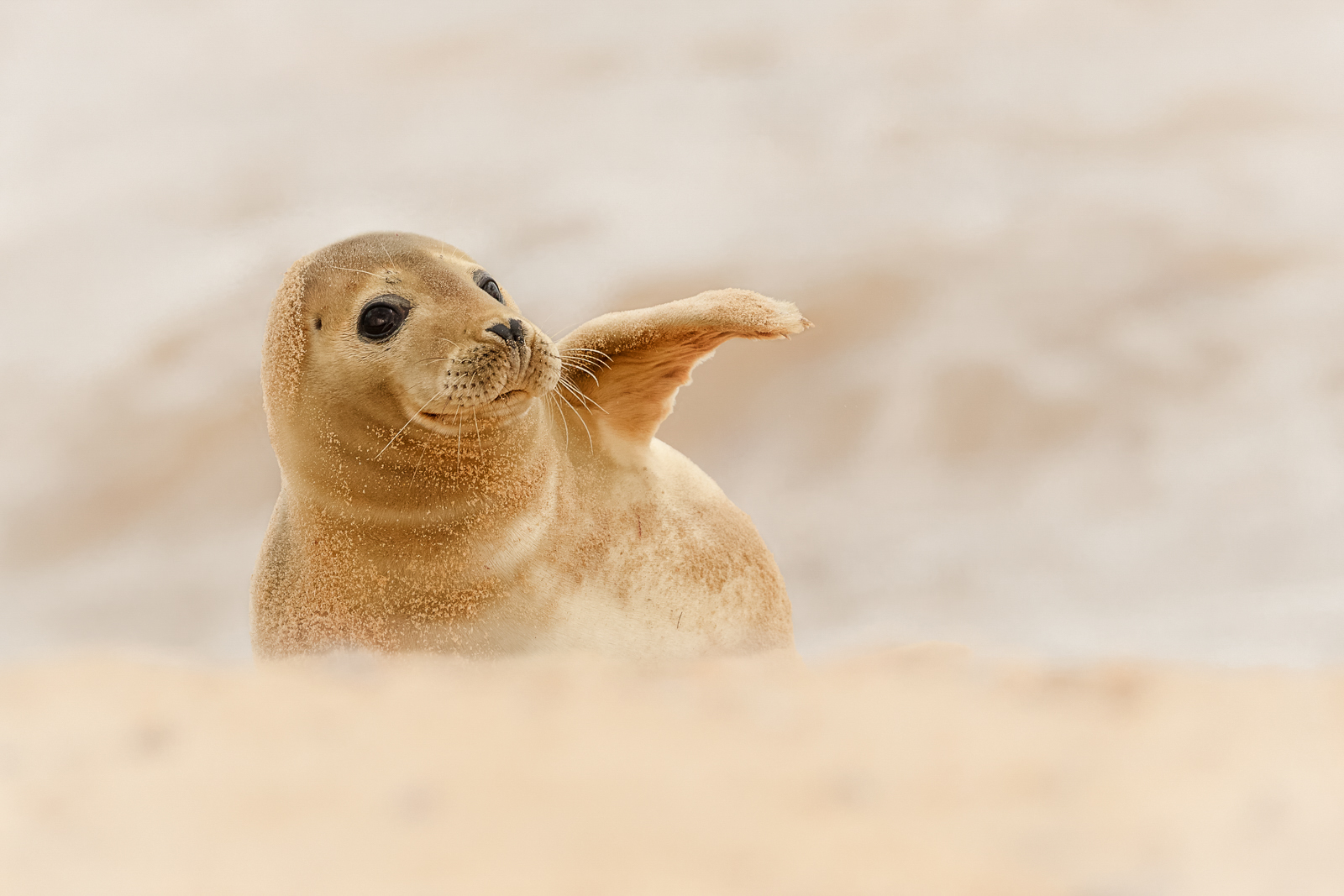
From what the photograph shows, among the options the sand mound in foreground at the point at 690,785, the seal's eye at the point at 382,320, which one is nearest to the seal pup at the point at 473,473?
the seal's eye at the point at 382,320

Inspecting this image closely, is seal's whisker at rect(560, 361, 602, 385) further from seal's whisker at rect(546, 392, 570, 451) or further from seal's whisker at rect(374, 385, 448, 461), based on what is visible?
seal's whisker at rect(374, 385, 448, 461)

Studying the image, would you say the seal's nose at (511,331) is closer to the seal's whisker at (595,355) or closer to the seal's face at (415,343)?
the seal's face at (415,343)

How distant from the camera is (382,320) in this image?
1229 millimetres

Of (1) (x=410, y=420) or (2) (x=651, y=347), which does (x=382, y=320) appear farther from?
(2) (x=651, y=347)

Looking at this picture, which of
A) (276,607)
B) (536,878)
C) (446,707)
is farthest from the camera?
(276,607)

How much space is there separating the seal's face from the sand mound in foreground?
64 centimetres

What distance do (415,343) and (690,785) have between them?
0.80m

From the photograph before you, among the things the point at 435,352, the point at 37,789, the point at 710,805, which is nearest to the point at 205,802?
the point at 37,789

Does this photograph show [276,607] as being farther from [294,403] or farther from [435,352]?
[435,352]

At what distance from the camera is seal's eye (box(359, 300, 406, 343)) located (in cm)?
123

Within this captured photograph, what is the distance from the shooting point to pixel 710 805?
47 centimetres

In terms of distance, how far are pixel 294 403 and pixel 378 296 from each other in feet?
0.48

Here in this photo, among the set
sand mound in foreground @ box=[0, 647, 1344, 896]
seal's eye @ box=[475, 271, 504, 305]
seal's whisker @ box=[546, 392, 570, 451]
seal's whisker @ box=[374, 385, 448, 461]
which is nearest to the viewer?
sand mound in foreground @ box=[0, 647, 1344, 896]

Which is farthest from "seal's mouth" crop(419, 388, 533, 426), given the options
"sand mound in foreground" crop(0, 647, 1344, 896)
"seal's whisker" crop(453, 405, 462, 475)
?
"sand mound in foreground" crop(0, 647, 1344, 896)
